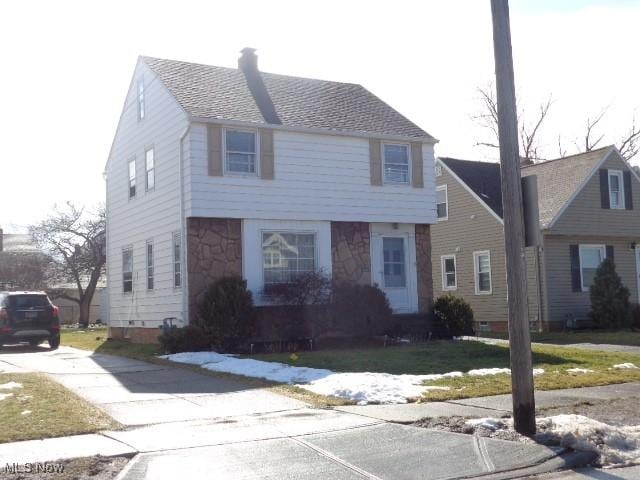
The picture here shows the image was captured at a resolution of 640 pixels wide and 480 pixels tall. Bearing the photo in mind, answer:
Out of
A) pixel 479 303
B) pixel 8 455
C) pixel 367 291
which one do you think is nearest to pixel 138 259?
pixel 367 291

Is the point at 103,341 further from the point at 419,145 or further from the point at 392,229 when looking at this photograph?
the point at 419,145

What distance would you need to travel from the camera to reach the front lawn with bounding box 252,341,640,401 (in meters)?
11.4

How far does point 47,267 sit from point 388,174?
1178 inches

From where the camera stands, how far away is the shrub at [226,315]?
17125 mm

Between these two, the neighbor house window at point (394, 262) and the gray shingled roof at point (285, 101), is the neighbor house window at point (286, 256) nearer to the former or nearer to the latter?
the neighbor house window at point (394, 262)

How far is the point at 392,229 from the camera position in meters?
21.0

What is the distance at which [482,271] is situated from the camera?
90.4 ft

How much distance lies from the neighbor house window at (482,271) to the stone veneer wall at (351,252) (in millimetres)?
8281

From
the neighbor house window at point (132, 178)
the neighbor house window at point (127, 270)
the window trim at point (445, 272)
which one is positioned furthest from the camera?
the window trim at point (445, 272)

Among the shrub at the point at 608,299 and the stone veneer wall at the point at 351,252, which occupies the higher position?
the stone veneer wall at the point at 351,252

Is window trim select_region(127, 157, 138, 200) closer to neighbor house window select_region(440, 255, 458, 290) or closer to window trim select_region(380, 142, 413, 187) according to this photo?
window trim select_region(380, 142, 413, 187)

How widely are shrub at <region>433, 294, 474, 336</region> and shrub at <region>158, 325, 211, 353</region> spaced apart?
7040 millimetres

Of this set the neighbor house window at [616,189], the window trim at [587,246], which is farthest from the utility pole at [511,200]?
the neighbor house window at [616,189]

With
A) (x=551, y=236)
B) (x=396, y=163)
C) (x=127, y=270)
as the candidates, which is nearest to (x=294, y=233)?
(x=396, y=163)
